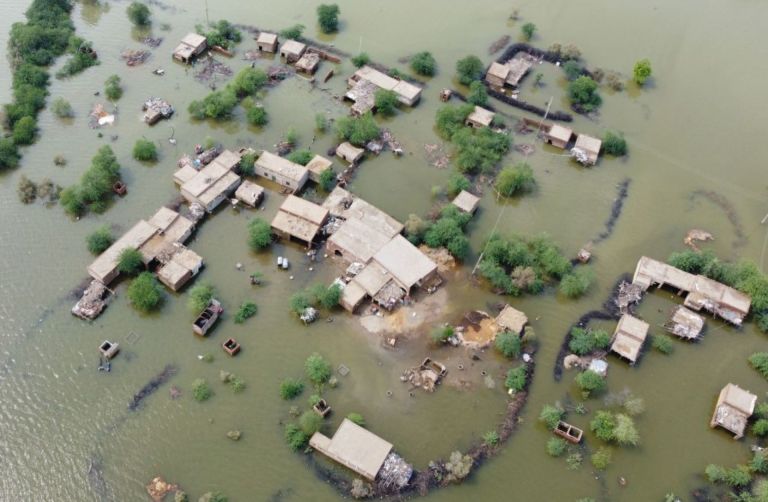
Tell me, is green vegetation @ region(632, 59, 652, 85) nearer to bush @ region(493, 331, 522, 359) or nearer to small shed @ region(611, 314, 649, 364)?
small shed @ region(611, 314, 649, 364)

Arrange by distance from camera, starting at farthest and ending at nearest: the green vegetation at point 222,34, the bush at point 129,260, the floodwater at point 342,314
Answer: the green vegetation at point 222,34
the bush at point 129,260
the floodwater at point 342,314

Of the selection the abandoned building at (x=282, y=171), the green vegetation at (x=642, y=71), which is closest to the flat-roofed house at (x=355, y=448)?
the abandoned building at (x=282, y=171)

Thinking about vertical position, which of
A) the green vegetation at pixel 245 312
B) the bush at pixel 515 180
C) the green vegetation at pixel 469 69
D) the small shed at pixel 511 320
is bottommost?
the green vegetation at pixel 245 312

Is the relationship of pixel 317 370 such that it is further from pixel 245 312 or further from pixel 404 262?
pixel 404 262

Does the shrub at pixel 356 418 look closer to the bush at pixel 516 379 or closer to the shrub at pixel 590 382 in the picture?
the bush at pixel 516 379

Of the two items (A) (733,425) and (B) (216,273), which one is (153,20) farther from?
(A) (733,425)

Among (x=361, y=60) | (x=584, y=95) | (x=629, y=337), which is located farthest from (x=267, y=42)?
(x=629, y=337)

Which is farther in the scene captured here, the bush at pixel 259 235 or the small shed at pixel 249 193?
the small shed at pixel 249 193
